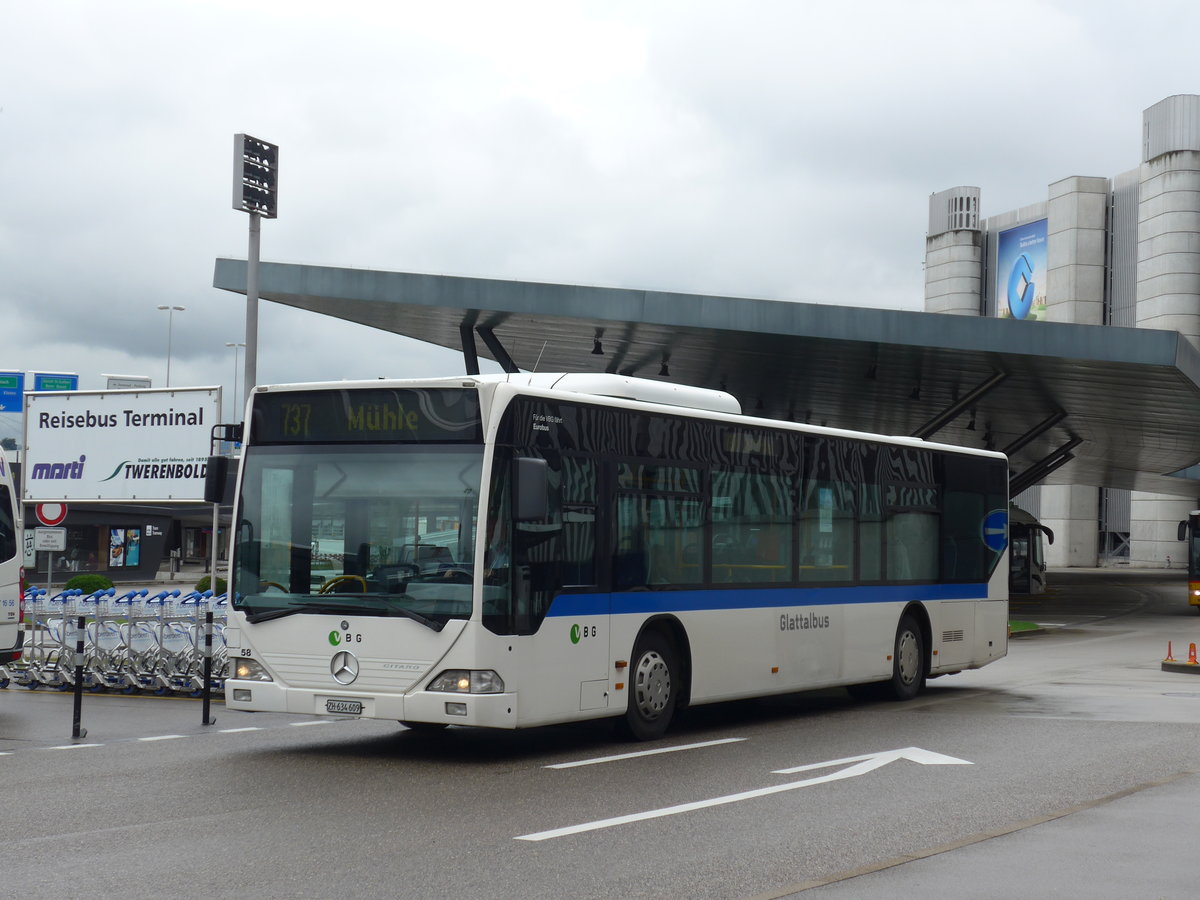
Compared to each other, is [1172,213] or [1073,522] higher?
[1172,213]

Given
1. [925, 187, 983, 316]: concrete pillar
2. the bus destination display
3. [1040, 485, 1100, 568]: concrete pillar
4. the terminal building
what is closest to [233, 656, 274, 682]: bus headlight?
the bus destination display

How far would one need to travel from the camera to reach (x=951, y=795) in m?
9.66

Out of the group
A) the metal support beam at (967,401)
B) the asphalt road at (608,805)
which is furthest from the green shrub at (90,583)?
the metal support beam at (967,401)

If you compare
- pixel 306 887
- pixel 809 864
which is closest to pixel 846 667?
pixel 809 864

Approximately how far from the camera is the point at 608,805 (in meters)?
9.05

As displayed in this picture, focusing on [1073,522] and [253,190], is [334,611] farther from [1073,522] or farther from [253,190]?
[1073,522]

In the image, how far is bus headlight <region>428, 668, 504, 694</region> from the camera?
10.7 meters

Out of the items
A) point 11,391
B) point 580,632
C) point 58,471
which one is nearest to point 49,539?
point 58,471

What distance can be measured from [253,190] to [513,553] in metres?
9.76

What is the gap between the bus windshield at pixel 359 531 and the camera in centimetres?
1088

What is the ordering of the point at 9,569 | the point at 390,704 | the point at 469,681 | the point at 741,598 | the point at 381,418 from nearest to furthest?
the point at 469,681, the point at 390,704, the point at 381,418, the point at 741,598, the point at 9,569

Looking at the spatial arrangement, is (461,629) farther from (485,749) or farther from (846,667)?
(846,667)

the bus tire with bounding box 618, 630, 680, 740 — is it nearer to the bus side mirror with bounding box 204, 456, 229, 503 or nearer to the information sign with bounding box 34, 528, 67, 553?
the bus side mirror with bounding box 204, 456, 229, 503

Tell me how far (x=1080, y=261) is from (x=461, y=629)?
87514 mm
